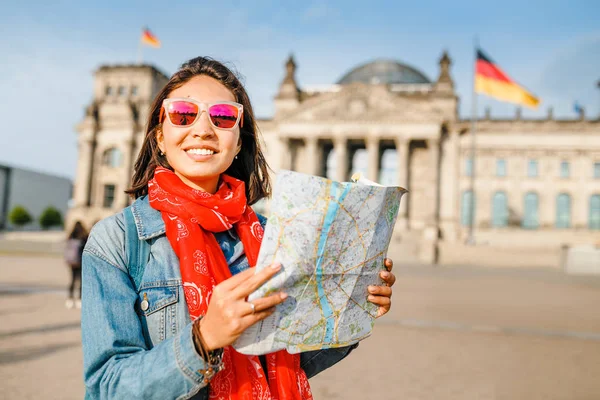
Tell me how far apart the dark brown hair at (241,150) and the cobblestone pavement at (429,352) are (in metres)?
3.78

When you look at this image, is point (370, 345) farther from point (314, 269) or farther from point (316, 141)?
point (316, 141)

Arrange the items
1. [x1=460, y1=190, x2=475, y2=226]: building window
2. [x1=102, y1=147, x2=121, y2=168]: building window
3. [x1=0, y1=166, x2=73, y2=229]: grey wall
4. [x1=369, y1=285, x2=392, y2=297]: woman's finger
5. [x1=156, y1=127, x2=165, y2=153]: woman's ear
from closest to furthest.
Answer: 1. [x1=369, y1=285, x2=392, y2=297]: woman's finger
2. [x1=156, y1=127, x2=165, y2=153]: woman's ear
3. [x1=460, y1=190, x2=475, y2=226]: building window
4. [x1=102, y1=147, x2=121, y2=168]: building window
5. [x1=0, y1=166, x2=73, y2=229]: grey wall

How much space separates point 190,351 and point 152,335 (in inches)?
11.3

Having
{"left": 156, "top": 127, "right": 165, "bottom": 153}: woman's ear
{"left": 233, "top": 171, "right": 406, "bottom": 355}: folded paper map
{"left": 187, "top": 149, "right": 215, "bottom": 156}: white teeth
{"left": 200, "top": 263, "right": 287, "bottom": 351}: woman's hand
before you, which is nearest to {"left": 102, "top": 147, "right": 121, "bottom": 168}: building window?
{"left": 156, "top": 127, "right": 165, "bottom": 153}: woman's ear

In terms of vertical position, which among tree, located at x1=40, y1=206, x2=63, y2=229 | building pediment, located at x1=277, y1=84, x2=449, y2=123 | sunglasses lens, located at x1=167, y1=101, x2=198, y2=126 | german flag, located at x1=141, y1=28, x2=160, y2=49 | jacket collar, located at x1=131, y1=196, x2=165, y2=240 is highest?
german flag, located at x1=141, y1=28, x2=160, y2=49

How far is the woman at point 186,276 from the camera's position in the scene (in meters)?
1.59

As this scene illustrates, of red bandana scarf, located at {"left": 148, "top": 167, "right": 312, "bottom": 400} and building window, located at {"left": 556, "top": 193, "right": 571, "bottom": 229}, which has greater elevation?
building window, located at {"left": 556, "top": 193, "right": 571, "bottom": 229}

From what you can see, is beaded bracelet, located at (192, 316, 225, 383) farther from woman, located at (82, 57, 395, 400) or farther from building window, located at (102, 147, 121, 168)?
building window, located at (102, 147, 121, 168)

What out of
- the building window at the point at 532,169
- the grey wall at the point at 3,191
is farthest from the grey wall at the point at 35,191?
the building window at the point at 532,169

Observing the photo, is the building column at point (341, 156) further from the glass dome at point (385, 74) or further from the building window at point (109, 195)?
the building window at point (109, 195)

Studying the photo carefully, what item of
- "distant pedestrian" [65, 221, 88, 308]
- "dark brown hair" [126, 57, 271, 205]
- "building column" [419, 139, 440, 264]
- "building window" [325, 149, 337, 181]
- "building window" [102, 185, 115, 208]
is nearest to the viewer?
"dark brown hair" [126, 57, 271, 205]

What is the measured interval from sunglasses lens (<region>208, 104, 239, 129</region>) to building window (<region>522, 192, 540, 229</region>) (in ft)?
175

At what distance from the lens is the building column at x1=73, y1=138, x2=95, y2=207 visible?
57250 mm

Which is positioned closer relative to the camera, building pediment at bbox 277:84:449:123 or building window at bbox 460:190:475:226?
building pediment at bbox 277:84:449:123
